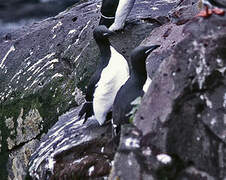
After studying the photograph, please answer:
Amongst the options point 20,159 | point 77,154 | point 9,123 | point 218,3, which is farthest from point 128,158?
point 9,123

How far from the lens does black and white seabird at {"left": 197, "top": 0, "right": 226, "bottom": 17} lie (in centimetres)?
299

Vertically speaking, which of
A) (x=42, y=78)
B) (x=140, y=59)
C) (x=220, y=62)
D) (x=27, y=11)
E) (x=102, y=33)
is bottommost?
(x=27, y=11)

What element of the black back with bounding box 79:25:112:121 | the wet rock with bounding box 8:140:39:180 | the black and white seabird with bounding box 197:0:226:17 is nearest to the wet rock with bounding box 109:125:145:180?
the black and white seabird with bounding box 197:0:226:17

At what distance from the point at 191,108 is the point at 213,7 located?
0.70 metres

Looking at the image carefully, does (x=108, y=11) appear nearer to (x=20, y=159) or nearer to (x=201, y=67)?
(x=20, y=159)

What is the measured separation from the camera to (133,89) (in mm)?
3846

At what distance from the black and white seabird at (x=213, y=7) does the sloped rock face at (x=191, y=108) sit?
0.09 metres

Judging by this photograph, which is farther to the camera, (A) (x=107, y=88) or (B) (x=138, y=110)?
(A) (x=107, y=88)

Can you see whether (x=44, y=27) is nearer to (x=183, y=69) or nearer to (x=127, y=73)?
(x=127, y=73)

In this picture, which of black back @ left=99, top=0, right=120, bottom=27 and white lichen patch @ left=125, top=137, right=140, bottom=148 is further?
black back @ left=99, top=0, right=120, bottom=27

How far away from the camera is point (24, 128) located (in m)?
6.71

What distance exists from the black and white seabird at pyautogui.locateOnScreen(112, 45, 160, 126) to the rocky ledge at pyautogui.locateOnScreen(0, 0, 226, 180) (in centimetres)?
16

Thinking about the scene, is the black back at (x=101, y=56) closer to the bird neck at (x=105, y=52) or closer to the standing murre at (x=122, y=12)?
the bird neck at (x=105, y=52)

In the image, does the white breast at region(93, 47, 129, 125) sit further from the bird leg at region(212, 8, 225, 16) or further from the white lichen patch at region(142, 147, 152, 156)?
the white lichen patch at region(142, 147, 152, 156)
